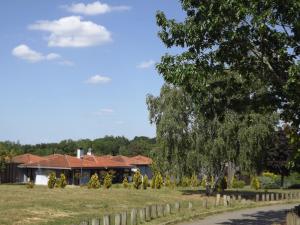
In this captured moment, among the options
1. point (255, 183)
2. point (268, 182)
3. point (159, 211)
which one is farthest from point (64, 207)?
point (268, 182)

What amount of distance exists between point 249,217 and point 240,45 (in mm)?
12601

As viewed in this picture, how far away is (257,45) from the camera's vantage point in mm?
18766

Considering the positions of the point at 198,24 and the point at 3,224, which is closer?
the point at 198,24

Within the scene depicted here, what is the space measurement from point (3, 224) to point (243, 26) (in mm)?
12782

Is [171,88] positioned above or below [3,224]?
above

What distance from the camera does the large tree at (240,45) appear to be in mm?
16781

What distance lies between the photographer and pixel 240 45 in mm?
18469

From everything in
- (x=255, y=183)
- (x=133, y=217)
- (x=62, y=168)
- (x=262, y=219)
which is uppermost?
A: (x=62, y=168)

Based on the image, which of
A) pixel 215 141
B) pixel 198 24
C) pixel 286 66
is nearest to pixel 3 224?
pixel 198 24

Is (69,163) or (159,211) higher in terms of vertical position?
(69,163)

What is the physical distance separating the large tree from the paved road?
7045 millimetres

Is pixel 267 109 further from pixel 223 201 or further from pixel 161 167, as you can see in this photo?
pixel 161 167

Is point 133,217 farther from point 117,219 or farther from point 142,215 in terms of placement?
point 117,219

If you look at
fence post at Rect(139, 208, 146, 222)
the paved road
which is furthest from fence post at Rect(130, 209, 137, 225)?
the paved road
